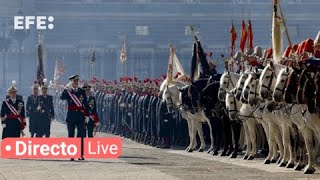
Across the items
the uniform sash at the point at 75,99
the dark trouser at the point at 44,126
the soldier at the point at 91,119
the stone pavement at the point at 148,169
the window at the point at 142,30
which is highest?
the window at the point at 142,30

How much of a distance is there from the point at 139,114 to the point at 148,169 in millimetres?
16379

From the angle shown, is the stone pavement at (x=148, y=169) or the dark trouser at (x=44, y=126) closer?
the stone pavement at (x=148, y=169)

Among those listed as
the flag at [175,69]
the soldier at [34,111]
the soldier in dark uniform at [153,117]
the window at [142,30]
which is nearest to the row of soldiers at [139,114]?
the soldier in dark uniform at [153,117]

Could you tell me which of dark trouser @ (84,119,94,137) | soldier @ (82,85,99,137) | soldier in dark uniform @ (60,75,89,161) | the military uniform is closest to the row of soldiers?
the military uniform

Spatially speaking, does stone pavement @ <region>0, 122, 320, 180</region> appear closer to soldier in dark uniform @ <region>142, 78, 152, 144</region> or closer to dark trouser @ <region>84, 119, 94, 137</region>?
dark trouser @ <region>84, 119, 94, 137</region>

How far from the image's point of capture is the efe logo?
386 ft

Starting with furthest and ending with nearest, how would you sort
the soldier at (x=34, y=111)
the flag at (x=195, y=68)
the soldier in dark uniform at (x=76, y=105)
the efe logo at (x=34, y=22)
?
1. the efe logo at (x=34, y=22)
2. the soldier at (x=34, y=111)
3. the flag at (x=195, y=68)
4. the soldier in dark uniform at (x=76, y=105)

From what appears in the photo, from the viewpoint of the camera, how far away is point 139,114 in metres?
45.2

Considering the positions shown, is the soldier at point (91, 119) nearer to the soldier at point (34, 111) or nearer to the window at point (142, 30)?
the soldier at point (34, 111)

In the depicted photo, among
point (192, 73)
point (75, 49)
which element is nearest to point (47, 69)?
point (75, 49)

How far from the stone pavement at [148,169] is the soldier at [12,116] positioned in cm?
239

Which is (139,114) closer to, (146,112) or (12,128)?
(146,112)

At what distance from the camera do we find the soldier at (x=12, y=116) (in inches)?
1387

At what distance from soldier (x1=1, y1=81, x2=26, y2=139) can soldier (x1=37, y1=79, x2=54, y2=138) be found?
17.9 feet
